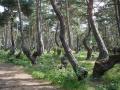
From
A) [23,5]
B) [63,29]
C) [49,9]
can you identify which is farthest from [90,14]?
[49,9]

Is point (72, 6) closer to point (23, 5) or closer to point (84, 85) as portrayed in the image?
point (23, 5)

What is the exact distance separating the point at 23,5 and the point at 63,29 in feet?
85.6

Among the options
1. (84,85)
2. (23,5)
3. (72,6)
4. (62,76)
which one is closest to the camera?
(84,85)

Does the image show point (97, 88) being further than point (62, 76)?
No

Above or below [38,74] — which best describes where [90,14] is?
above

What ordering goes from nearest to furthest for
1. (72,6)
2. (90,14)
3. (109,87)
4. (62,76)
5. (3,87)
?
(109,87) < (3,87) < (62,76) < (90,14) < (72,6)

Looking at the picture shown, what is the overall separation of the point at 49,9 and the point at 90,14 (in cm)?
3383

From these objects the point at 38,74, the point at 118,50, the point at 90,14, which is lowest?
the point at 38,74

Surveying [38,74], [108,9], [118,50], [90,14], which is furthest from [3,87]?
[108,9]

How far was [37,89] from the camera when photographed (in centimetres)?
1534

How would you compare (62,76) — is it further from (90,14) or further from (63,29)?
(90,14)

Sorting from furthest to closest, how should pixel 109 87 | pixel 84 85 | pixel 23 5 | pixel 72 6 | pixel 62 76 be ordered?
Result: pixel 72 6, pixel 23 5, pixel 62 76, pixel 84 85, pixel 109 87

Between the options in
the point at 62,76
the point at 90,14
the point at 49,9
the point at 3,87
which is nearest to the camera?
the point at 3,87

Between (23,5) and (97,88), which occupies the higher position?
(23,5)
